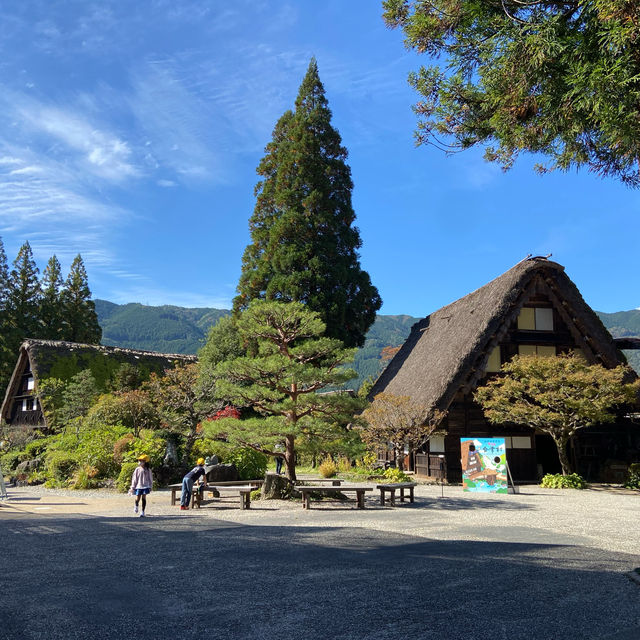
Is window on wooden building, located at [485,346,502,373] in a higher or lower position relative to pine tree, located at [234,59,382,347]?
lower

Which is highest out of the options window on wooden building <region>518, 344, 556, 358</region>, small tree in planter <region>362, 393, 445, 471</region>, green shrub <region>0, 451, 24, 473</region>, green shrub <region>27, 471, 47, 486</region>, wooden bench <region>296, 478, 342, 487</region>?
window on wooden building <region>518, 344, 556, 358</region>

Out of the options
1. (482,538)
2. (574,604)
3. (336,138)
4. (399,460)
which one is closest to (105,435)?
(399,460)

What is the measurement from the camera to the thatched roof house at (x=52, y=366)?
31.0 metres

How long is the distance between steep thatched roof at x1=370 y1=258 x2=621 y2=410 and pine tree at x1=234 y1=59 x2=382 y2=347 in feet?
16.8

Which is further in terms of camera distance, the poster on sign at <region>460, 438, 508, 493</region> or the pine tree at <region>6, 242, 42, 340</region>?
the pine tree at <region>6, 242, 42, 340</region>

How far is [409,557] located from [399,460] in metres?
12.8

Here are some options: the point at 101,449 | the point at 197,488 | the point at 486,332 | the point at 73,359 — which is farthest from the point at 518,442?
the point at 73,359

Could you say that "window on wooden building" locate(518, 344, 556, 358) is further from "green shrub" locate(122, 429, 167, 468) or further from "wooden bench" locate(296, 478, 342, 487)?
"green shrub" locate(122, 429, 167, 468)

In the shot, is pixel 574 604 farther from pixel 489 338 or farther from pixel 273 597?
pixel 489 338

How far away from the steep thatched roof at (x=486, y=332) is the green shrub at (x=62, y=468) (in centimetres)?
1323

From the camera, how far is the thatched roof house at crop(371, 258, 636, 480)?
20516 mm

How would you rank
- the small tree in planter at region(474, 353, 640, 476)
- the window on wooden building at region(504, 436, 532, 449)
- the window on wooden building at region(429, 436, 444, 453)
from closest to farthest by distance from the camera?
the small tree in planter at region(474, 353, 640, 476)
the window on wooden building at region(429, 436, 444, 453)
the window on wooden building at region(504, 436, 532, 449)

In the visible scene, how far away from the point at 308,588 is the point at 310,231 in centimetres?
2498

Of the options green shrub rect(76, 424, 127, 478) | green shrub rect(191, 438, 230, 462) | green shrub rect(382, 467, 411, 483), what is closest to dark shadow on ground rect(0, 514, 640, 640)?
green shrub rect(191, 438, 230, 462)
